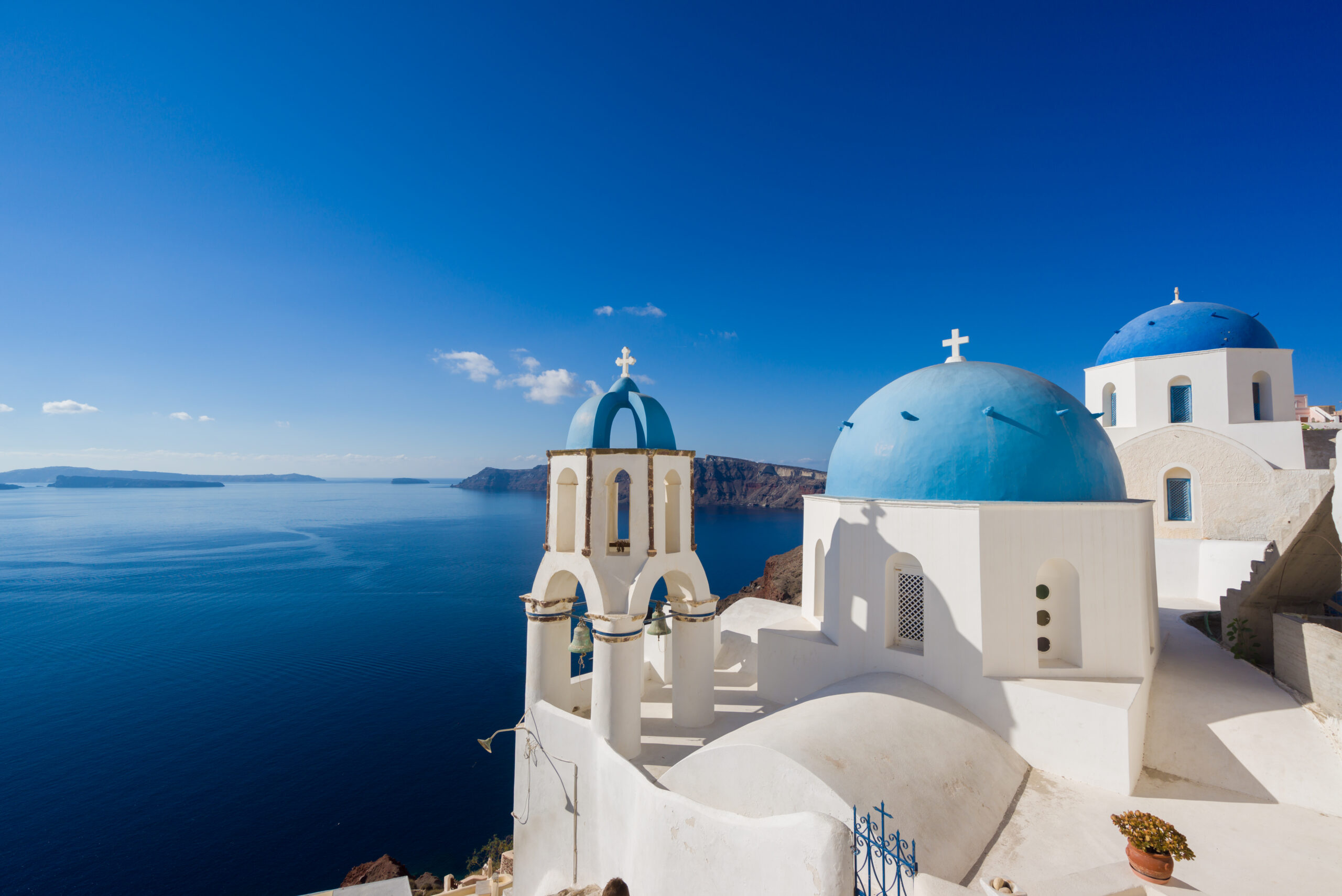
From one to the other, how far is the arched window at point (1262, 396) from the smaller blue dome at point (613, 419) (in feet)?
64.7

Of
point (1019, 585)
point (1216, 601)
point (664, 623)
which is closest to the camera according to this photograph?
point (1019, 585)

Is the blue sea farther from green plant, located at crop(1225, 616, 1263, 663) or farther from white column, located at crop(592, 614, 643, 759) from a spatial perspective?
green plant, located at crop(1225, 616, 1263, 663)

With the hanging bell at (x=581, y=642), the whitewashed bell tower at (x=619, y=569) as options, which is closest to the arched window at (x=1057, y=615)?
the whitewashed bell tower at (x=619, y=569)

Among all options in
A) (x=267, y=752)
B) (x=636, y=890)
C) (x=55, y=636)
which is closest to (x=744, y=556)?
(x=267, y=752)

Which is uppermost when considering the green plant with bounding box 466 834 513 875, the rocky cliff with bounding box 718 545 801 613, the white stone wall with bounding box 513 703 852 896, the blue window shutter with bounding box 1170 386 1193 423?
the blue window shutter with bounding box 1170 386 1193 423

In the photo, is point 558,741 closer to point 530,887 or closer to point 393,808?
point 530,887

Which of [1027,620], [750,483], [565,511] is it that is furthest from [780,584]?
[750,483]

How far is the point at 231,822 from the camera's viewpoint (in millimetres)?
18891

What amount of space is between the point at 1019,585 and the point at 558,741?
7938 millimetres

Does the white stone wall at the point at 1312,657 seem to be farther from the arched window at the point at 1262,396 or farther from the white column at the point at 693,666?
the arched window at the point at 1262,396

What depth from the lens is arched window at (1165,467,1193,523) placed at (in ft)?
54.8

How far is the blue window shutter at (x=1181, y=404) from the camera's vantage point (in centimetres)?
1789

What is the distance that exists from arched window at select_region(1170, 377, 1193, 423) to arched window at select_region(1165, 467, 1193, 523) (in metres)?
2.25

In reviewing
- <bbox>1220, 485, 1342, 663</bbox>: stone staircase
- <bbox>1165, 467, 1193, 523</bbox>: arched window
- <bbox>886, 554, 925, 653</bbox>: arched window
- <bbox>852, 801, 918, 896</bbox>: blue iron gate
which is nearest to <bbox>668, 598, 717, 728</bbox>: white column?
<bbox>886, 554, 925, 653</bbox>: arched window
